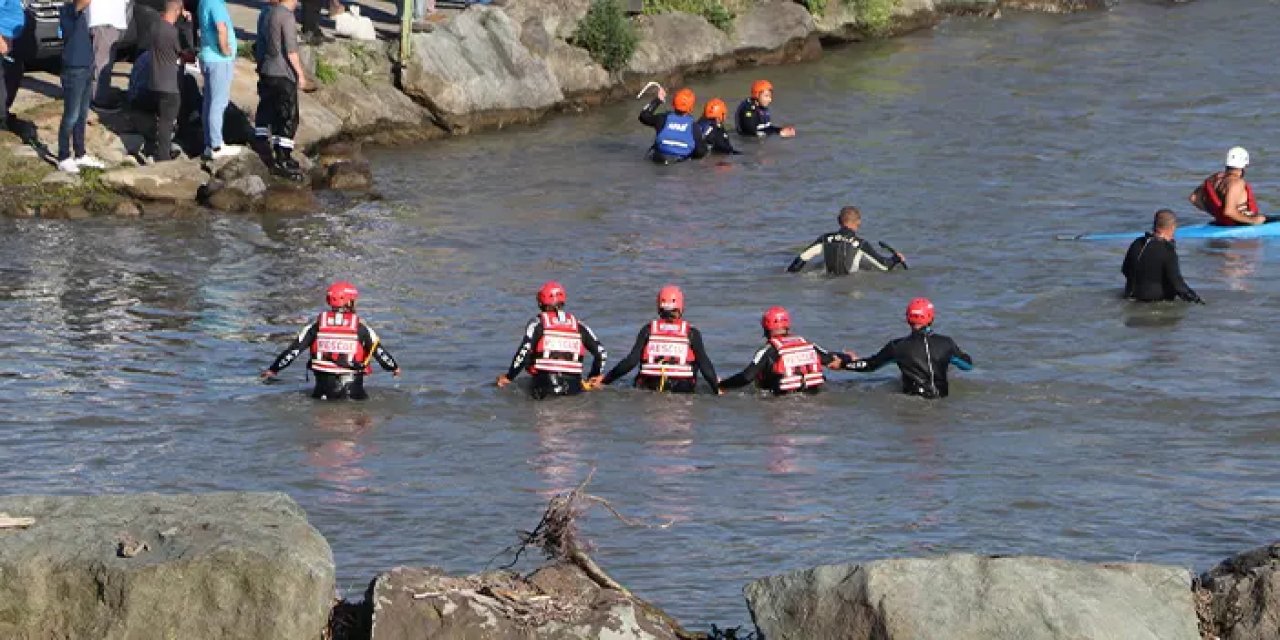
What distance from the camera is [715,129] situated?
27594 mm

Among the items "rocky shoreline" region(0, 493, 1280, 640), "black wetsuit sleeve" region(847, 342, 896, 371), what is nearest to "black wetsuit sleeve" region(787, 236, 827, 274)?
"black wetsuit sleeve" region(847, 342, 896, 371)

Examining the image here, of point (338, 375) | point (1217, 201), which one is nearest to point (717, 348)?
point (338, 375)

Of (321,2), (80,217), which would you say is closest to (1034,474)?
(80,217)

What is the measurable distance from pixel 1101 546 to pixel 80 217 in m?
13.8

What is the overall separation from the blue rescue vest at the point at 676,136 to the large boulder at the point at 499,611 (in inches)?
751

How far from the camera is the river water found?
482 inches

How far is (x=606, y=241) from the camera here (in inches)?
892

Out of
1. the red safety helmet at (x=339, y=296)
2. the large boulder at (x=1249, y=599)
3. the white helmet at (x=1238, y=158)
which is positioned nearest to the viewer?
the large boulder at (x=1249, y=599)

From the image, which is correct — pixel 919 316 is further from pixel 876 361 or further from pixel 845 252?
pixel 845 252

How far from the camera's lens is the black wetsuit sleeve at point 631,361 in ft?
51.5

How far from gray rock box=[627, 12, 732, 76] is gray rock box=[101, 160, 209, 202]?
33.2 ft

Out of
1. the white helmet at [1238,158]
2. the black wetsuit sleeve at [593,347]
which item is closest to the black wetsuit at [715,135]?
the white helmet at [1238,158]

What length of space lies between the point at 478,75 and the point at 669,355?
13887 mm

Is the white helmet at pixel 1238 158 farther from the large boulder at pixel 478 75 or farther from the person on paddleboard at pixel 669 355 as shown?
the large boulder at pixel 478 75
